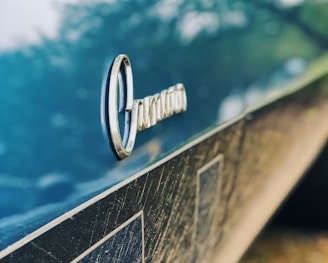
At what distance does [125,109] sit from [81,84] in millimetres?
158

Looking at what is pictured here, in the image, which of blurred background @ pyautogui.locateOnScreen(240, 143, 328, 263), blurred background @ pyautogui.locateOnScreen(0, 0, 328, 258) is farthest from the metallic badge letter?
blurred background @ pyautogui.locateOnScreen(240, 143, 328, 263)


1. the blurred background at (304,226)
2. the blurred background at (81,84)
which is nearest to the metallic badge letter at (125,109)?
the blurred background at (81,84)

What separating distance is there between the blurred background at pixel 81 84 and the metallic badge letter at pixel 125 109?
2cm

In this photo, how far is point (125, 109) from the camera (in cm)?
122

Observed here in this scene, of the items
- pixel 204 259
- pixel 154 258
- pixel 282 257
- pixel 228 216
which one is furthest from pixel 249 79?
pixel 282 257

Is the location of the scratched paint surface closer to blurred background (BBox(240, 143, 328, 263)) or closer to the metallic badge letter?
the metallic badge letter

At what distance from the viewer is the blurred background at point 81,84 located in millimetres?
914

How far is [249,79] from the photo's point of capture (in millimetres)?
2102

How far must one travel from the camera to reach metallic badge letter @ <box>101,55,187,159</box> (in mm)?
1159

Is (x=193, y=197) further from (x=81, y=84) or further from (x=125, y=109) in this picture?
(x=81, y=84)

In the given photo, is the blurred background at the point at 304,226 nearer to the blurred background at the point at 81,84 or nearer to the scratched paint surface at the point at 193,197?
the scratched paint surface at the point at 193,197

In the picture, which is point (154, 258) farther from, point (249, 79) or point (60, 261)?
point (249, 79)

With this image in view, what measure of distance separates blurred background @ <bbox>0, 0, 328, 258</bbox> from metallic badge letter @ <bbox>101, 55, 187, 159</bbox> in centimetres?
2

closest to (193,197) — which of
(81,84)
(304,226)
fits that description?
(81,84)
